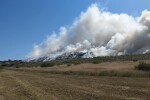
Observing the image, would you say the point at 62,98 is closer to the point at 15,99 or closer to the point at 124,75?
the point at 15,99

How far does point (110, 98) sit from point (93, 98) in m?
0.99

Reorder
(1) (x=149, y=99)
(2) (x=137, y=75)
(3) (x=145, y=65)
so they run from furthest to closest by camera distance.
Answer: (3) (x=145, y=65)
(2) (x=137, y=75)
(1) (x=149, y=99)

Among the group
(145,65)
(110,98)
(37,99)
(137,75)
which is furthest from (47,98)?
(145,65)

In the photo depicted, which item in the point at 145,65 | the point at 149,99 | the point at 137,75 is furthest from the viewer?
the point at 145,65

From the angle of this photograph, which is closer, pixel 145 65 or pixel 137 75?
pixel 137 75

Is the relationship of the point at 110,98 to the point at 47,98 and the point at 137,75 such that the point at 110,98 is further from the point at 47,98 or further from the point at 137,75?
the point at 137,75

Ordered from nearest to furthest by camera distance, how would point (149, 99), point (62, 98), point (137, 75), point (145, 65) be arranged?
point (149, 99) → point (62, 98) → point (137, 75) → point (145, 65)

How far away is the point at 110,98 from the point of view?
20281mm

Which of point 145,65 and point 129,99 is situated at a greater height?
point 145,65

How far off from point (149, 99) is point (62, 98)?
5.05 metres

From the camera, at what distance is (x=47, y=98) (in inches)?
822

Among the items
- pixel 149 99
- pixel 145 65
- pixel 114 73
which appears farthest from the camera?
pixel 145 65

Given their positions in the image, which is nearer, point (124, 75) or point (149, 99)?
point (149, 99)

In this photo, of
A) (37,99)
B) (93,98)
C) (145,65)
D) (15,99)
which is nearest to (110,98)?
(93,98)
